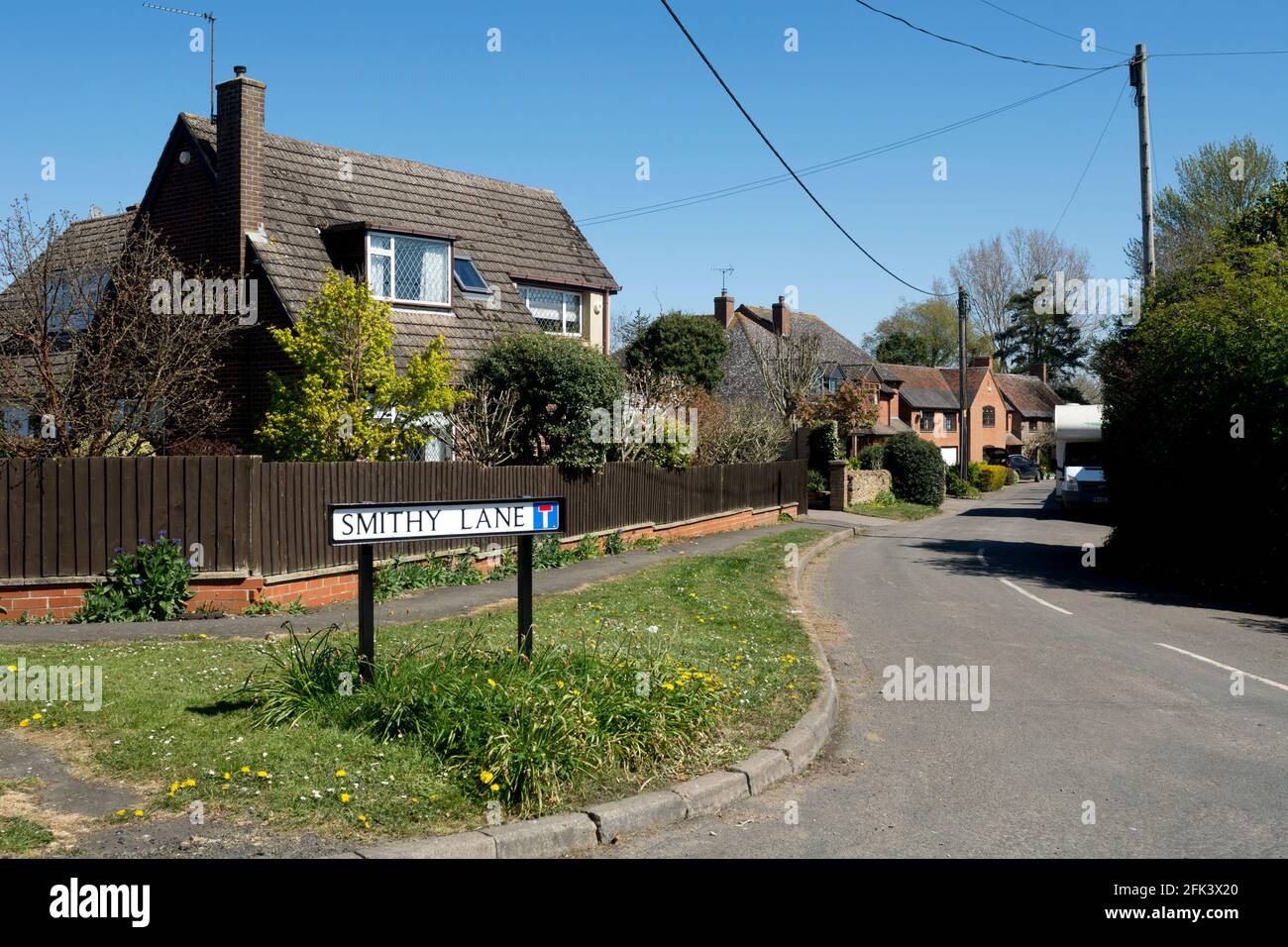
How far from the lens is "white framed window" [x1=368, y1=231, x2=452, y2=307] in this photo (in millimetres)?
21594

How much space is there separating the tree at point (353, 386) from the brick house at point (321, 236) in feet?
10.4

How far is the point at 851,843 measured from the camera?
5.74 metres

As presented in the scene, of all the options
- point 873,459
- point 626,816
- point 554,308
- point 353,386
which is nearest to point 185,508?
point 353,386

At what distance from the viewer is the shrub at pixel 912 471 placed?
132ft

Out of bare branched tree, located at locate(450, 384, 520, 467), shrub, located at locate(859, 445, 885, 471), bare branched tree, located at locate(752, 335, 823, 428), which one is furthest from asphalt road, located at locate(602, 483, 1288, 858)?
bare branched tree, located at locate(752, 335, 823, 428)

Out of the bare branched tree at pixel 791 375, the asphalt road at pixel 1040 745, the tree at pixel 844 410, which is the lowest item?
the asphalt road at pixel 1040 745

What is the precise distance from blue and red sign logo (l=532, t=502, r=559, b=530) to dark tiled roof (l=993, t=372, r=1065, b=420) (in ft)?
246

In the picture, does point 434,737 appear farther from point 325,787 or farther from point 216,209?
point 216,209

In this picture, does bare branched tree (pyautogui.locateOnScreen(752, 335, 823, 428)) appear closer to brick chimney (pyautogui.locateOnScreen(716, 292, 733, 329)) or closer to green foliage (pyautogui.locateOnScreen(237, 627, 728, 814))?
brick chimney (pyautogui.locateOnScreen(716, 292, 733, 329))

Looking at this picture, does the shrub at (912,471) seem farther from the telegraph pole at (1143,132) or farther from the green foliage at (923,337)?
the green foliage at (923,337)

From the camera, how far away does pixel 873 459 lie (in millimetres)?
40156

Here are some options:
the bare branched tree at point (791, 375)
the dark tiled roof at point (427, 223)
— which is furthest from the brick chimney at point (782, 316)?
the dark tiled roof at point (427, 223)

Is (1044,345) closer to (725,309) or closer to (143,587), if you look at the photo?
(725,309)
